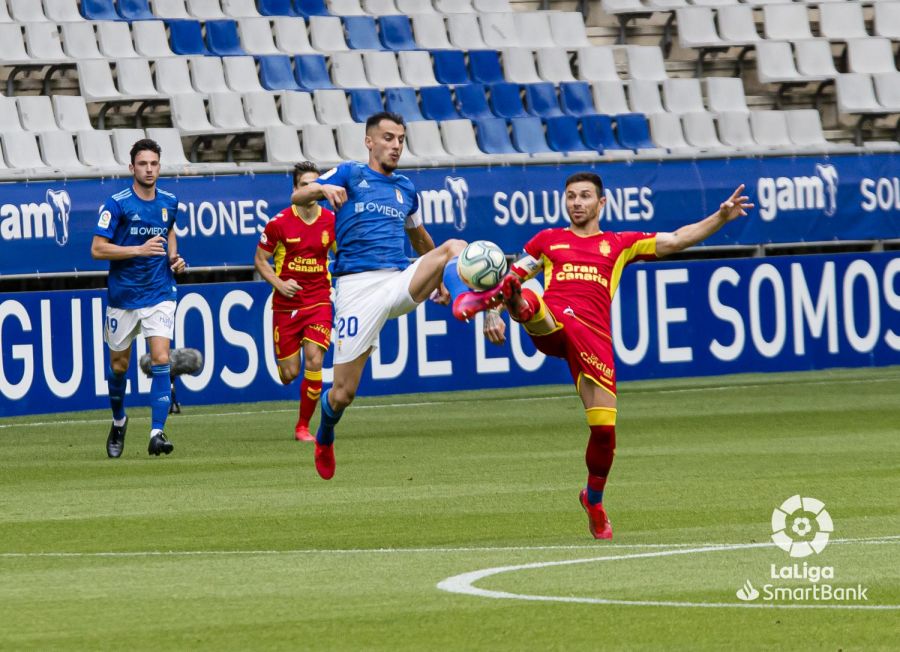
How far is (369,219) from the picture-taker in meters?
11.9

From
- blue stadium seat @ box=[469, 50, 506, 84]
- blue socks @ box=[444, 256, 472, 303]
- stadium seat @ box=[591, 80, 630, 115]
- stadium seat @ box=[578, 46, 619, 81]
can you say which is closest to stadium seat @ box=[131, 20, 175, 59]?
blue stadium seat @ box=[469, 50, 506, 84]

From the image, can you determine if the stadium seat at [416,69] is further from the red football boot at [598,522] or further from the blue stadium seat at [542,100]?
the red football boot at [598,522]

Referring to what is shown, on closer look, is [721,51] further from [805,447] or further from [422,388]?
[805,447]

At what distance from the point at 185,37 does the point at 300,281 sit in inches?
317

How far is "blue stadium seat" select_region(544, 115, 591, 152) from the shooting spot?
2366 centimetres

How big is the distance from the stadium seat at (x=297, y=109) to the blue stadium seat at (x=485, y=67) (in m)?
2.75

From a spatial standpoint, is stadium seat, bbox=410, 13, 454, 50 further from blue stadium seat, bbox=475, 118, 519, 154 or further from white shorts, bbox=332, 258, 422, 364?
white shorts, bbox=332, 258, 422, 364

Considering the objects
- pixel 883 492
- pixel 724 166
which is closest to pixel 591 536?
pixel 883 492

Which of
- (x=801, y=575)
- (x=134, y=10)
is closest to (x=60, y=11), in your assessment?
(x=134, y=10)

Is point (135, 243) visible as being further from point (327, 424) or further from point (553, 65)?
point (553, 65)

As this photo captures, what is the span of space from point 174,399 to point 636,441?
560cm

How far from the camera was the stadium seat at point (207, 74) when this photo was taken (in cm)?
2256

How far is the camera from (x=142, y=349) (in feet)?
62.8

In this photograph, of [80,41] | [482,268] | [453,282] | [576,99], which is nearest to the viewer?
[482,268]
